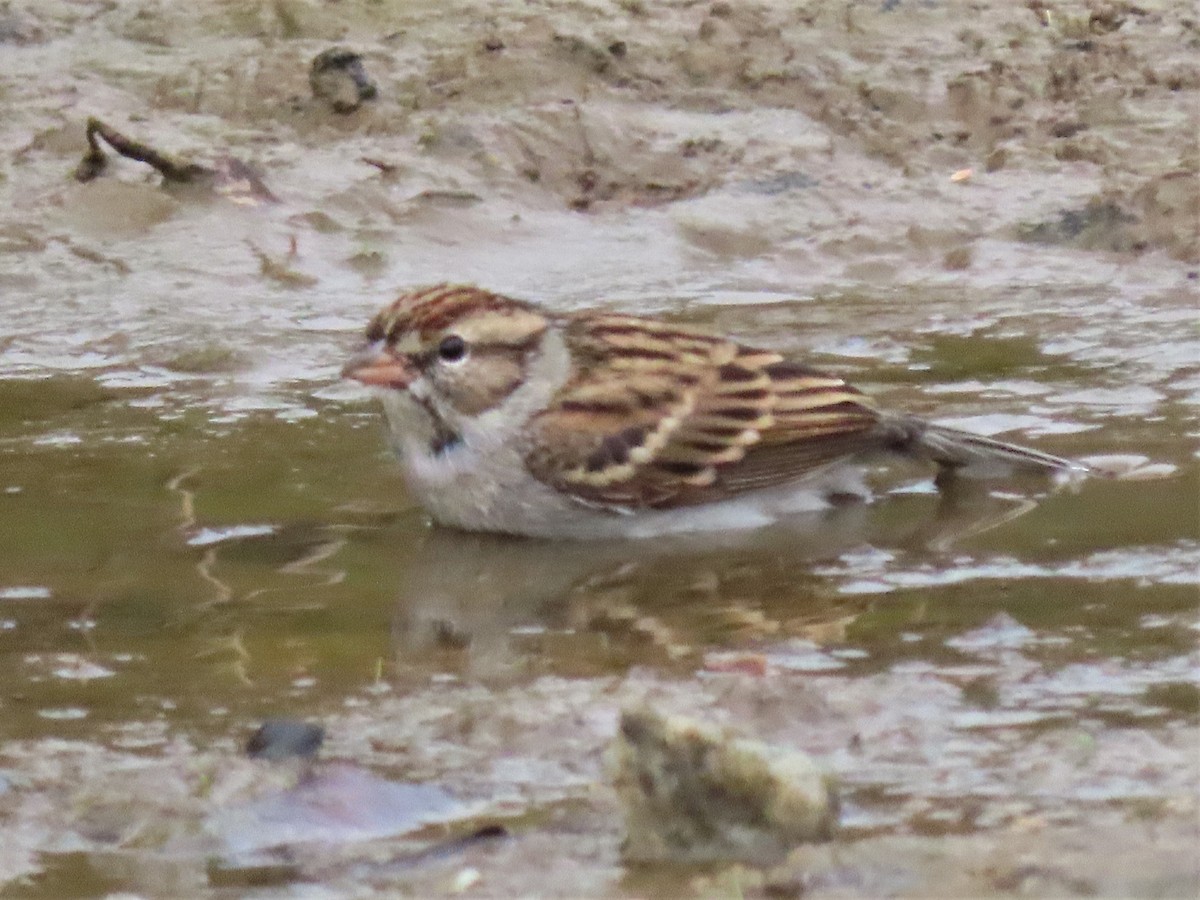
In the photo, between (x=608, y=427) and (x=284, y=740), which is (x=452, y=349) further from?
(x=284, y=740)

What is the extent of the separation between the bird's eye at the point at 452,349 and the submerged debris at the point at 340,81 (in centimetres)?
485

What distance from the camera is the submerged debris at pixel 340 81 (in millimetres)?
11594

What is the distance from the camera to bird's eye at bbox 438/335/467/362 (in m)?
6.95

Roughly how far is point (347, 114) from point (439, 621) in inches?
241

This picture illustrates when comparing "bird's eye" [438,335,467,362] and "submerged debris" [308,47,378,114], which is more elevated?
"submerged debris" [308,47,378,114]

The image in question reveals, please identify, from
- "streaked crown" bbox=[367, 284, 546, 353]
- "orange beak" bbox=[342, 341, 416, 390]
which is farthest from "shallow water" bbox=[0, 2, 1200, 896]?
"streaked crown" bbox=[367, 284, 546, 353]

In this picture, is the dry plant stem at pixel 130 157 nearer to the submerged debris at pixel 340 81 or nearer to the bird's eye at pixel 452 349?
the submerged debris at pixel 340 81

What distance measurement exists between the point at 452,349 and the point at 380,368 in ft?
0.87

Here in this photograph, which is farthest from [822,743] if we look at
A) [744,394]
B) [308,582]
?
[744,394]

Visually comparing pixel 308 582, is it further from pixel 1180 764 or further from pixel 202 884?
pixel 1180 764

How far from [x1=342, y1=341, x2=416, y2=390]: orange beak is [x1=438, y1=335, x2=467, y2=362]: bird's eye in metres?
0.11

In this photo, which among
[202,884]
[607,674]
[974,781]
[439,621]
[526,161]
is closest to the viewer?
[202,884]

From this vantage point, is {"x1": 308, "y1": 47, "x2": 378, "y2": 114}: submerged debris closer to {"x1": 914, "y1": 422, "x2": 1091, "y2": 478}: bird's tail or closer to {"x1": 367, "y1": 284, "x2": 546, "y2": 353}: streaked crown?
{"x1": 367, "y1": 284, "x2": 546, "y2": 353}: streaked crown

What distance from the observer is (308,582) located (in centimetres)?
625
